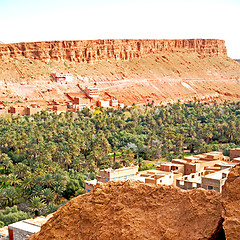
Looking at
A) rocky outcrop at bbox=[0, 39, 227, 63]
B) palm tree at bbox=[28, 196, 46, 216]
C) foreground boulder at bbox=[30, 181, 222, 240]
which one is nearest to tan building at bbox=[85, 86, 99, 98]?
rocky outcrop at bbox=[0, 39, 227, 63]

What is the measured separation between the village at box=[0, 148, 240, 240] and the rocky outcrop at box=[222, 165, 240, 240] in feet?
47.4

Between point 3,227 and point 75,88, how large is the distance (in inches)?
2322

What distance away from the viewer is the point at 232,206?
3.75m

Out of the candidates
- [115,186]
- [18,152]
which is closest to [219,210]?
[115,186]

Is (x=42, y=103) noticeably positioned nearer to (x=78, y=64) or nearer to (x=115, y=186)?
(x=78, y=64)

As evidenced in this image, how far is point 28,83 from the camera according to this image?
75438 mm

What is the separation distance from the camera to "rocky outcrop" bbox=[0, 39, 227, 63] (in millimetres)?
83812

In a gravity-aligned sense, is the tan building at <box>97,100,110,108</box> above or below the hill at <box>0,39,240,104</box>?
below

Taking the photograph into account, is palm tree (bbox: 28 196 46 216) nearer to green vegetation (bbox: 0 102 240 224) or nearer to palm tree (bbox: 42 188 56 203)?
green vegetation (bbox: 0 102 240 224)

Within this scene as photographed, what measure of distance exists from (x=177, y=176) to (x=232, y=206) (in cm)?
2216

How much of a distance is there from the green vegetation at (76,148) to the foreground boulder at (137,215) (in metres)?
19.1

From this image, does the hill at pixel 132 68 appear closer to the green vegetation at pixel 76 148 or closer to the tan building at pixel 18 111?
the tan building at pixel 18 111

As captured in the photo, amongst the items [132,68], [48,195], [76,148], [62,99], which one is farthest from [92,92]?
[48,195]

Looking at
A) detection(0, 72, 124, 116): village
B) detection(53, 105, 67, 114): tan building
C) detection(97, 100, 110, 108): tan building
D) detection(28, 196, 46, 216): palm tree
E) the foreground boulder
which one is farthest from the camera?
detection(97, 100, 110, 108): tan building
